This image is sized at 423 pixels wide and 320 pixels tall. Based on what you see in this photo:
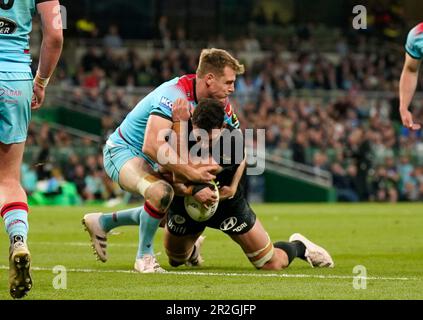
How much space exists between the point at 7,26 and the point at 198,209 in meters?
2.54

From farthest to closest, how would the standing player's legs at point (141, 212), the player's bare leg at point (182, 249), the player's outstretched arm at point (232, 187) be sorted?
the player's bare leg at point (182, 249), the player's outstretched arm at point (232, 187), the standing player's legs at point (141, 212)

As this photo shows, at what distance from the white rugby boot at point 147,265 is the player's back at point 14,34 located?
2.32 meters

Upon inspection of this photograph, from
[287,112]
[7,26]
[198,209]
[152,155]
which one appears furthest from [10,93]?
[287,112]

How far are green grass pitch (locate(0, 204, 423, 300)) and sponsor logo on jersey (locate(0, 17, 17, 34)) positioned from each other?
5.90 feet

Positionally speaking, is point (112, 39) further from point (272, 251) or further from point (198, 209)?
point (198, 209)

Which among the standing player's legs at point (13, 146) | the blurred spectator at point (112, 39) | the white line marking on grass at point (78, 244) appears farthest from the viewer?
the blurred spectator at point (112, 39)

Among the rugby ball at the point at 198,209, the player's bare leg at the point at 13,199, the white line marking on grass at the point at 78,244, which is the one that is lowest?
the white line marking on grass at the point at 78,244

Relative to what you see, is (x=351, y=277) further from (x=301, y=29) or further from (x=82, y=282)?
(x=301, y=29)

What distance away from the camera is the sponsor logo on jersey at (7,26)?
304 inches

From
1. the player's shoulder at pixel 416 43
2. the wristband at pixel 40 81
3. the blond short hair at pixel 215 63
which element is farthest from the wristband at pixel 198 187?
the player's shoulder at pixel 416 43

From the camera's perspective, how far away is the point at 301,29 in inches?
1475

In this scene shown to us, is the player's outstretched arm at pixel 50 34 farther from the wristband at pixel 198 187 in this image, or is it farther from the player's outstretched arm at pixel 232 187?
the player's outstretched arm at pixel 232 187

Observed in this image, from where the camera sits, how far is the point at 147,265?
31.2 feet
